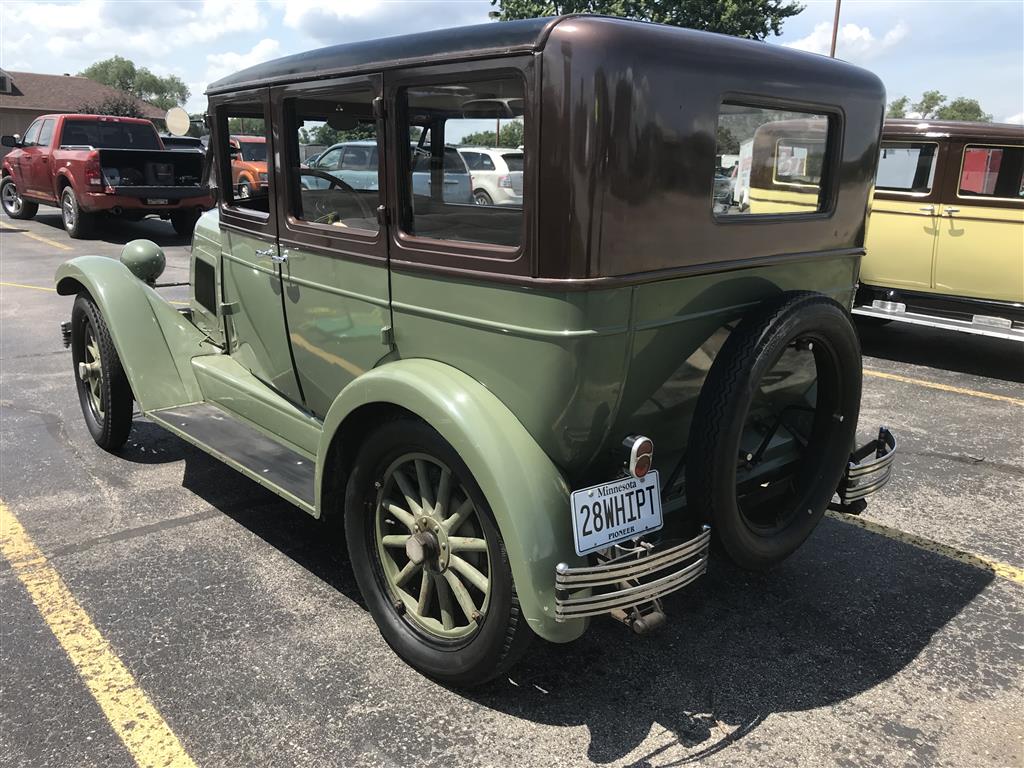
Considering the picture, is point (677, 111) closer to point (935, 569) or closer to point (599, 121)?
point (599, 121)

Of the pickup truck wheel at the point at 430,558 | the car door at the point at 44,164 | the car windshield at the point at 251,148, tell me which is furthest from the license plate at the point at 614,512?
the car door at the point at 44,164

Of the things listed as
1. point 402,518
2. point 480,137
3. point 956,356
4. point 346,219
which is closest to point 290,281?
point 346,219

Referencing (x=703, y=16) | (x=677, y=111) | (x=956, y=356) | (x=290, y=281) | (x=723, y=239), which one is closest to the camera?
(x=677, y=111)

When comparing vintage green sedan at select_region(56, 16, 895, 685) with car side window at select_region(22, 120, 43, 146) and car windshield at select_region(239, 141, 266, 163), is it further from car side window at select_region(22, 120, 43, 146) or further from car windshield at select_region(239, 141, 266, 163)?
car side window at select_region(22, 120, 43, 146)

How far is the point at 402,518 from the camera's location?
8.55 feet

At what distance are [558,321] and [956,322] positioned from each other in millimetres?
6026

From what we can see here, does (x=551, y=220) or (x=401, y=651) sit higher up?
(x=551, y=220)

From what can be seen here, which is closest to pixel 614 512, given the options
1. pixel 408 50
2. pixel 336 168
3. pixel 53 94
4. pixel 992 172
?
pixel 408 50

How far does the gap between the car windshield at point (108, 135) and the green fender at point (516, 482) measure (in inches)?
526

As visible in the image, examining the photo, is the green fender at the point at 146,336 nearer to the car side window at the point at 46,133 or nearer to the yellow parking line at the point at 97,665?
the yellow parking line at the point at 97,665

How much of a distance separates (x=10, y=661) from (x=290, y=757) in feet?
3.71

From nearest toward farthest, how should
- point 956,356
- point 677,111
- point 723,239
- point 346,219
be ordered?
point 677,111 → point 723,239 → point 346,219 → point 956,356

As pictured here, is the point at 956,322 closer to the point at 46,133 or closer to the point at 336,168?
the point at 336,168

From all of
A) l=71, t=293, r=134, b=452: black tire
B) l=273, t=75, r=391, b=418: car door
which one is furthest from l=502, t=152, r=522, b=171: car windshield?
l=71, t=293, r=134, b=452: black tire
